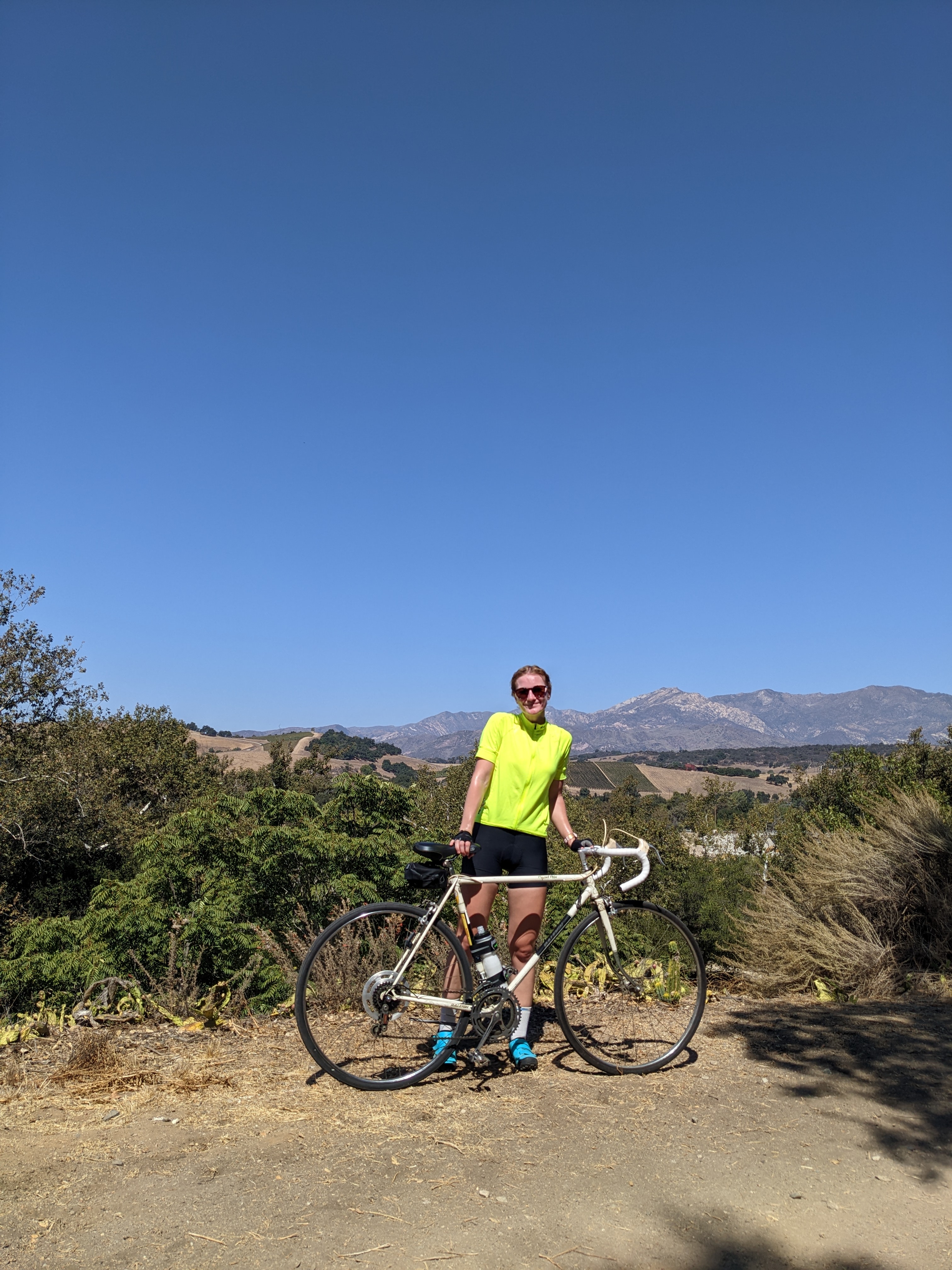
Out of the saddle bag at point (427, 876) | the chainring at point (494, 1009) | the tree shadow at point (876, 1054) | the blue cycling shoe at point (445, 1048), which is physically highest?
the saddle bag at point (427, 876)

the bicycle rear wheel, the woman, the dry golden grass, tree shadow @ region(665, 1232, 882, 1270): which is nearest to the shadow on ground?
the dry golden grass

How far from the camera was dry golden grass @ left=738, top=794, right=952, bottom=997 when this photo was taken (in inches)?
263

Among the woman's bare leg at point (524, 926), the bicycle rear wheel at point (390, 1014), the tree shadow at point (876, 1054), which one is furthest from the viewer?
the woman's bare leg at point (524, 926)

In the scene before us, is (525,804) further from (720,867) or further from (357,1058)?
(720,867)

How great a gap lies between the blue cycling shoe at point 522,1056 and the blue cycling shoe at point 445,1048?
316 mm

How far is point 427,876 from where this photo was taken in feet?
14.4

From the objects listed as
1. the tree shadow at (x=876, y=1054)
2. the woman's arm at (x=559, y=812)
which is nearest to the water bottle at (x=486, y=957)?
the woman's arm at (x=559, y=812)

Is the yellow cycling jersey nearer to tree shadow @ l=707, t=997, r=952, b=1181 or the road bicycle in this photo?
the road bicycle

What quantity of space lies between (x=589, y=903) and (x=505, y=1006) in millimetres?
692

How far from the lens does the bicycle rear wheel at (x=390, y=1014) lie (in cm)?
411

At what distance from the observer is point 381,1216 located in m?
2.96

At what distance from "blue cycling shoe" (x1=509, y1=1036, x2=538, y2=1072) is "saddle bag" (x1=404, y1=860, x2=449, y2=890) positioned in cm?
92

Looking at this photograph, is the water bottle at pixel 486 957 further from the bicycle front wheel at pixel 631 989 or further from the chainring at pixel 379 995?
the chainring at pixel 379 995

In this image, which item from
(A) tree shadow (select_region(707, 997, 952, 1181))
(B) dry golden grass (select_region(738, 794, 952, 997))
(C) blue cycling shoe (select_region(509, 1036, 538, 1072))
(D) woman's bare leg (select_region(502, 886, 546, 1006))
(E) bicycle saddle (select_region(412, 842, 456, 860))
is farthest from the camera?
(B) dry golden grass (select_region(738, 794, 952, 997))
